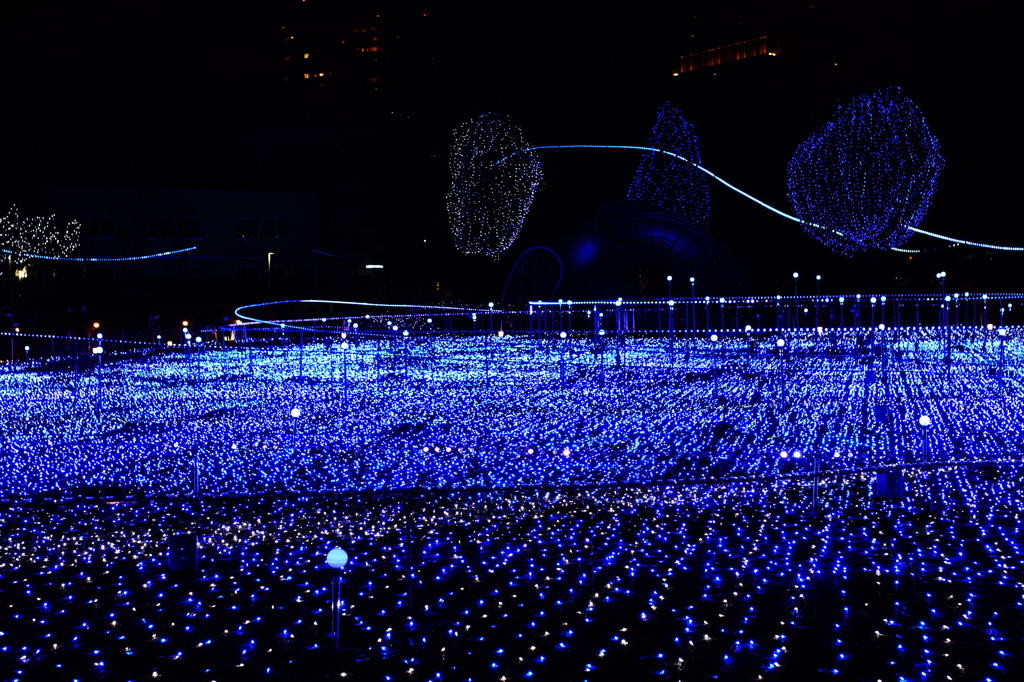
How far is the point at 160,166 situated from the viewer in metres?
54.3

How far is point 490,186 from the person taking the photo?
39.7 metres

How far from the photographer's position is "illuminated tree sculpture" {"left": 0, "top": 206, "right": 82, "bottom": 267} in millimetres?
42625

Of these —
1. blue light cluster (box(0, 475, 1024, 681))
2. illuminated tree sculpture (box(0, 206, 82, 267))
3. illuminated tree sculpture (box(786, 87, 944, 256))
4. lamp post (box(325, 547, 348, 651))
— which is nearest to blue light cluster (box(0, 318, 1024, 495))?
blue light cluster (box(0, 475, 1024, 681))

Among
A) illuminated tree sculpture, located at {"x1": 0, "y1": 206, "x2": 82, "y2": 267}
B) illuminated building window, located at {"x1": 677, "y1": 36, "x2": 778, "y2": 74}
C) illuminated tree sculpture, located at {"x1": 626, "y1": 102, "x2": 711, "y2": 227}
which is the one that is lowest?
illuminated tree sculpture, located at {"x1": 0, "y1": 206, "x2": 82, "y2": 267}

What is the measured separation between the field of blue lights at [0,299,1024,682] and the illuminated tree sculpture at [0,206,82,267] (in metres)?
30.3

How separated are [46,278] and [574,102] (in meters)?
20.6

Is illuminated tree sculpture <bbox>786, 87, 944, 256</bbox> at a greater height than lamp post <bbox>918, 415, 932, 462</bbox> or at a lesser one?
greater

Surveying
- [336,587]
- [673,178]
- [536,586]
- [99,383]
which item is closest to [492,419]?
[536,586]

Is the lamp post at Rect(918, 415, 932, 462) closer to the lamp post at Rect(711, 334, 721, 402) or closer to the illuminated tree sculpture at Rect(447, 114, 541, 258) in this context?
the lamp post at Rect(711, 334, 721, 402)

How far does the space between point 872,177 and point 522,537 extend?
2724cm

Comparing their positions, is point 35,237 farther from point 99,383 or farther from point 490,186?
point 99,383

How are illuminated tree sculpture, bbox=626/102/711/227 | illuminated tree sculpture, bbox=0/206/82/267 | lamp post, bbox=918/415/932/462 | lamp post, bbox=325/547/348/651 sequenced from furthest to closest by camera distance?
illuminated tree sculpture, bbox=0/206/82/267
illuminated tree sculpture, bbox=626/102/711/227
lamp post, bbox=918/415/932/462
lamp post, bbox=325/547/348/651

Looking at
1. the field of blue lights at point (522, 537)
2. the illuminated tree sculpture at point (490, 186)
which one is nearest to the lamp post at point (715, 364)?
the field of blue lights at point (522, 537)

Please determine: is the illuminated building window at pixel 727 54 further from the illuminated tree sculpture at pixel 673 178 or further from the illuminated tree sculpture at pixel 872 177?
the illuminated tree sculpture at pixel 872 177
